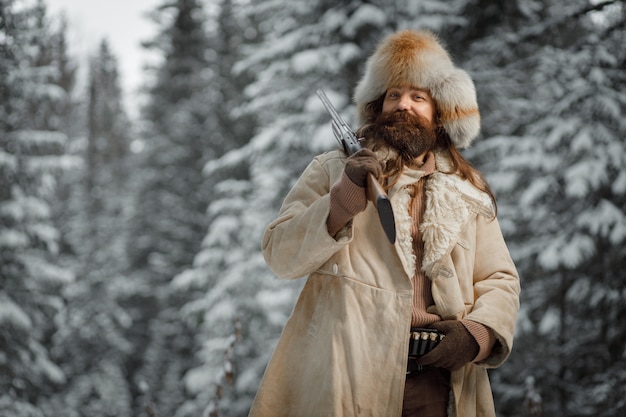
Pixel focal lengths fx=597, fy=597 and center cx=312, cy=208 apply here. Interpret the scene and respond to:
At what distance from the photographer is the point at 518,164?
8.01 metres

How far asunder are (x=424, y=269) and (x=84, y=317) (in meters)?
16.3

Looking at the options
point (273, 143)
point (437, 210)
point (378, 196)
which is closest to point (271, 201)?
point (273, 143)

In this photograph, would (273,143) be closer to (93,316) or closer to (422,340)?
(422,340)

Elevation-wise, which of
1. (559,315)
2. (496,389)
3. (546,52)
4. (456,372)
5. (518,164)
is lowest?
(496,389)

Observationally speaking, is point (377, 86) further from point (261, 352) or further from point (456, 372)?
point (261, 352)

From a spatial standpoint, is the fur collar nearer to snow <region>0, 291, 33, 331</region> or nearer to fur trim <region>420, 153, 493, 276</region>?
fur trim <region>420, 153, 493, 276</region>

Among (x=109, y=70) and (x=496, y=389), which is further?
(x=109, y=70)

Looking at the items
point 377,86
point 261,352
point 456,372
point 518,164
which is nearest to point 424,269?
point 456,372

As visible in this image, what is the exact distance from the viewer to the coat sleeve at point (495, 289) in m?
2.55

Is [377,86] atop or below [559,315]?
atop

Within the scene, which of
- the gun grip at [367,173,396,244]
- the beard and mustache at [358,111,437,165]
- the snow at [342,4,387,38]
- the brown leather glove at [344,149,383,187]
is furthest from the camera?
the snow at [342,4,387,38]

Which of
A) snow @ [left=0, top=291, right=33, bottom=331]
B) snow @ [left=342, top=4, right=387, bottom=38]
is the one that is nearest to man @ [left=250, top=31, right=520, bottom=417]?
snow @ [left=342, top=4, right=387, bottom=38]

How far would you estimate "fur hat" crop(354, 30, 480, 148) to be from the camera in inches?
112

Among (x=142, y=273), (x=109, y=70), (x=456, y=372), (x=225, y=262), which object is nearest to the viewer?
(x=456, y=372)
